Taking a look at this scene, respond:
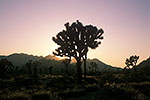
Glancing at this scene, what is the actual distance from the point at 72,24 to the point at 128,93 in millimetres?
12951

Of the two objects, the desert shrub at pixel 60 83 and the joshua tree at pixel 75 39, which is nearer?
the desert shrub at pixel 60 83

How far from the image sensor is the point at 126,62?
49438 mm

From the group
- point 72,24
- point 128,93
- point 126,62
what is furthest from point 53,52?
point 126,62

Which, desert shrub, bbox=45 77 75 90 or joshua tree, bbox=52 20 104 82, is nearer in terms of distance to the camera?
desert shrub, bbox=45 77 75 90

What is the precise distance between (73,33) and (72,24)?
3.80 feet

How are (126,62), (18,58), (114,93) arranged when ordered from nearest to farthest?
(114,93) < (126,62) < (18,58)

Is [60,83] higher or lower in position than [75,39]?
lower

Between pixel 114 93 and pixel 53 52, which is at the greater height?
pixel 53 52

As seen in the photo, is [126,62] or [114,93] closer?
[114,93]

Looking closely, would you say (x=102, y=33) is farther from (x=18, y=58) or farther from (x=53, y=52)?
(x=18, y=58)

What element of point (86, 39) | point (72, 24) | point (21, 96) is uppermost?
point (72, 24)

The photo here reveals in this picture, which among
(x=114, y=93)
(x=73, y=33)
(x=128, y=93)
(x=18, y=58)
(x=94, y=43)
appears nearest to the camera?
(x=128, y=93)

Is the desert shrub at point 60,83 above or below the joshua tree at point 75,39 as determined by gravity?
below

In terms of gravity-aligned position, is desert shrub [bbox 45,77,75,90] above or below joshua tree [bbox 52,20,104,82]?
below
